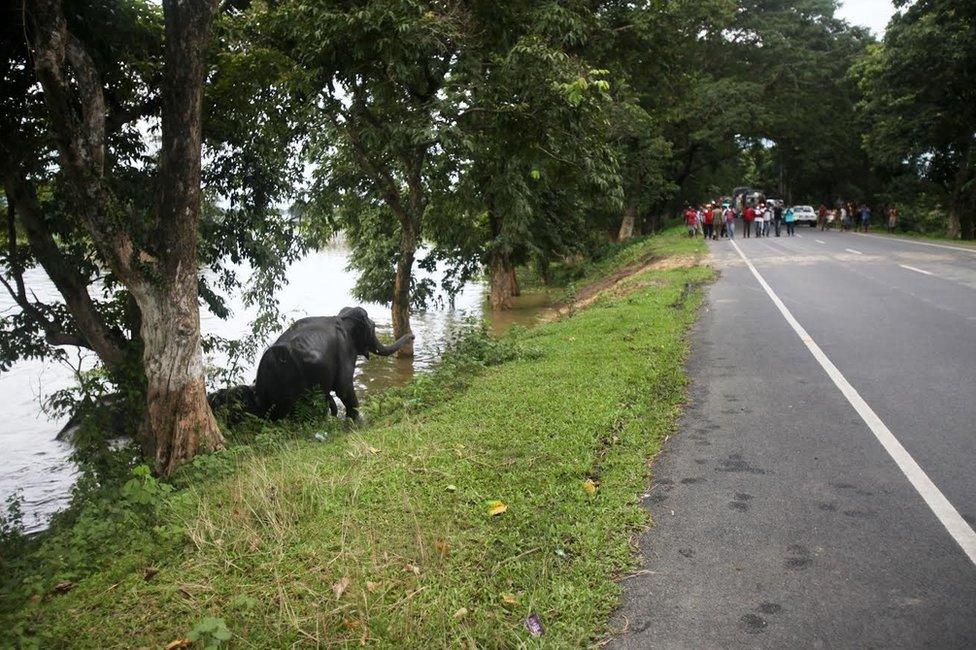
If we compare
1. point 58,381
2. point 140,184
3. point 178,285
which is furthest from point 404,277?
point 178,285

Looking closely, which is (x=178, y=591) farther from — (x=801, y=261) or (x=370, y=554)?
(x=801, y=261)

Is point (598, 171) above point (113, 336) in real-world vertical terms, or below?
above

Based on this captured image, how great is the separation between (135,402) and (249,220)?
363 cm

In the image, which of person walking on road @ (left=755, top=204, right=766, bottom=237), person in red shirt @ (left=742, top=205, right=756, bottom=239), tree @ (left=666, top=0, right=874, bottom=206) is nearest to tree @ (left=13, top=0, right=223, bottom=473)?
tree @ (left=666, top=0, right=874, bottom=206)

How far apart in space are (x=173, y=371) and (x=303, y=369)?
3016 millimetres

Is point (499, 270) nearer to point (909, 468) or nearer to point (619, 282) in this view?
point (619, 282)

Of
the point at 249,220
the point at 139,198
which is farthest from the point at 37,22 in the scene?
the point at 249,220

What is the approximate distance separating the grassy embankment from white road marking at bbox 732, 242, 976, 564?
1.76m

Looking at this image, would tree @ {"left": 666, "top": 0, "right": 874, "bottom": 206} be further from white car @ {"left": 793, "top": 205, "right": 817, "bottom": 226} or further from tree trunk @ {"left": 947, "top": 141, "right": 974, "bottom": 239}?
tree trunk @ {"left": 947, "top": 141, "right": 974, "bottom": 239}

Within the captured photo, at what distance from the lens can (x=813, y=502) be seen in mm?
5242

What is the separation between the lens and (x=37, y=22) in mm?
6992

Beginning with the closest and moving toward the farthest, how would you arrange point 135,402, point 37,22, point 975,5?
point 37,22
point 135,402
point 975,5

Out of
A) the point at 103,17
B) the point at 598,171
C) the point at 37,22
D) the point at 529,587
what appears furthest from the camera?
the point at 598,171

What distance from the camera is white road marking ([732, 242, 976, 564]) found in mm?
4625
